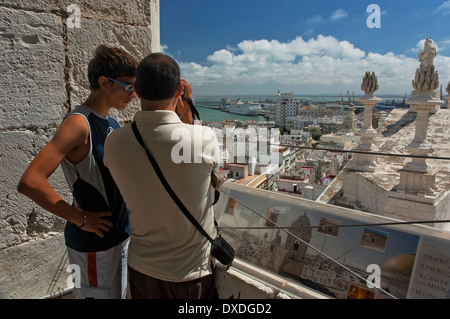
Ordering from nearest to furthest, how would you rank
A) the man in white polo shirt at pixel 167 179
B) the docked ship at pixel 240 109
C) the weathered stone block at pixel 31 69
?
the man in white polo shirt at pixel 167 179 < the weathered stone block at pixel 31 69 < the docked ship at pixel 240 109

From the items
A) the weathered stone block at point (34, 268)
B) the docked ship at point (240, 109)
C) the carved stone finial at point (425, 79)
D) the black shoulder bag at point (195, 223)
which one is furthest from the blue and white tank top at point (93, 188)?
the docked ship at point (240, 109)

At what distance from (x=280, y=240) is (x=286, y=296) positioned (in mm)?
232

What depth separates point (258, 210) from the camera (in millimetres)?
1420

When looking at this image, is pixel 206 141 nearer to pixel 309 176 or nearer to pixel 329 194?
pixel 329 194

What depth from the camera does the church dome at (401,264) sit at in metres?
1.06

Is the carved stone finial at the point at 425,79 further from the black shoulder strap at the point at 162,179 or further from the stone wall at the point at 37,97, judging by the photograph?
the black shoulder strap at the point at 162,179

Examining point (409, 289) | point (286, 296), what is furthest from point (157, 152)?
point (409, 289)

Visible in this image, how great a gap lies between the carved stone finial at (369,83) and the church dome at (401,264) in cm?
682

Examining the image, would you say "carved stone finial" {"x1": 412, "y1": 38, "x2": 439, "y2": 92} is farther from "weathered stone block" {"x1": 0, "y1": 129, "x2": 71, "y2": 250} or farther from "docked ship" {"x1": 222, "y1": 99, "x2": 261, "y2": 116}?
"docked ship" {"x1": 222, "y1": 99, "x2": 261, "y2": 116}

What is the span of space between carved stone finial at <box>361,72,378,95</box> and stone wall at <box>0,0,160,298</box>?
6.66 m

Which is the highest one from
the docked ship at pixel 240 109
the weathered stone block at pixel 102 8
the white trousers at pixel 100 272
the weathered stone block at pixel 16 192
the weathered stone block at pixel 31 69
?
the docked ship at pixel 240 109

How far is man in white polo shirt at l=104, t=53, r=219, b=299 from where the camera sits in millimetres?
854

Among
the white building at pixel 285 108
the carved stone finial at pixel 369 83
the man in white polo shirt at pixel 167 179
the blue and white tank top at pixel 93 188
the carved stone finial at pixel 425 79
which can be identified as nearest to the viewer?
the man in white polo shirt at pixel 167 179

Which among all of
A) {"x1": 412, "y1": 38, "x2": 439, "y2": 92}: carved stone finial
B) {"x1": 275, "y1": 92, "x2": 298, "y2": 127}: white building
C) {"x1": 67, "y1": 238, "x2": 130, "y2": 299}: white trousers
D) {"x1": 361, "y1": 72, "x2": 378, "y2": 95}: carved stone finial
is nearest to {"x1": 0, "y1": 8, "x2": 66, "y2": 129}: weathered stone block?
{"x1": 67, "y1": 238, "x2": 130, "y2": 299}: white trousers
